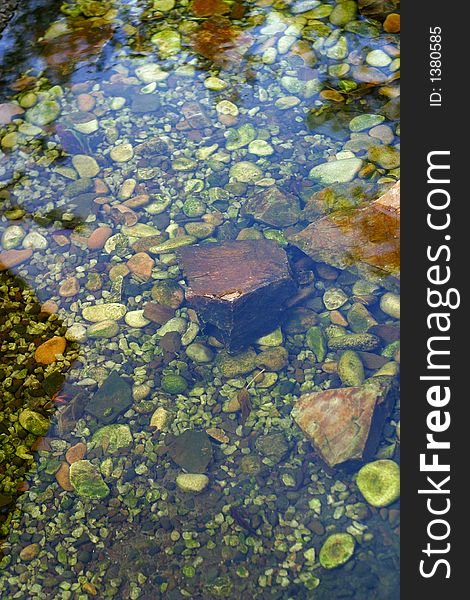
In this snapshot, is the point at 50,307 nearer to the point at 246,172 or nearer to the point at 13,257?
the point at 13,257

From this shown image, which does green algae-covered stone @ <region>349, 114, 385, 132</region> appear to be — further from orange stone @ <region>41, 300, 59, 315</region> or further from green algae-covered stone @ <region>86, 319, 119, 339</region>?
orange stone @ <region>41, 300, 59, 315</region>

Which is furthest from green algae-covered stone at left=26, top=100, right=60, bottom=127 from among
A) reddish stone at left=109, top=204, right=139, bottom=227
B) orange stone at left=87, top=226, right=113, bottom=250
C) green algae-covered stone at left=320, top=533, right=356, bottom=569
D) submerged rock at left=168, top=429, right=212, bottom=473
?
green algae-covered stone at left=320, top=533, right=356, bottom=569

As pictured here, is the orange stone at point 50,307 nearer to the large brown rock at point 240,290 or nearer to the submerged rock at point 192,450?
the large brown rock at point 240,290

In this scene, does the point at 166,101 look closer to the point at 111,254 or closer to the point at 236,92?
the point at 236,92

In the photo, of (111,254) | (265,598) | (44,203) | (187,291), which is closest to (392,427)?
(265,598)

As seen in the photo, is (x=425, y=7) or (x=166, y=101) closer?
(x=425, y=7)
